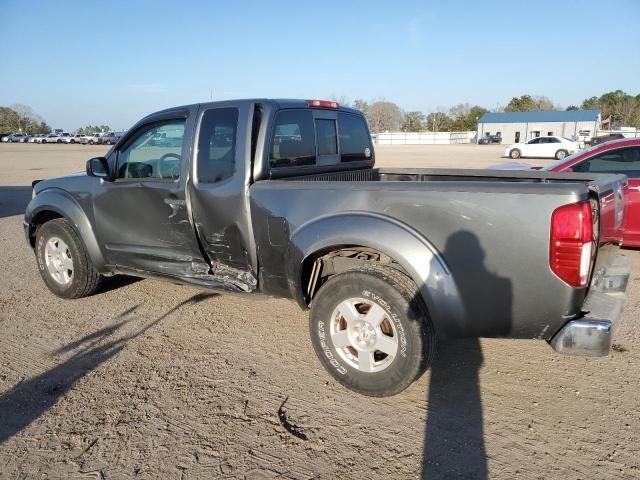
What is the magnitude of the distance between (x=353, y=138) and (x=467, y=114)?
4497 inches

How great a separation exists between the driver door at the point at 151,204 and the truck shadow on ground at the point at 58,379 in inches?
25.9

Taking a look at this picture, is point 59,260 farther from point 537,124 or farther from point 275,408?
point 537,124

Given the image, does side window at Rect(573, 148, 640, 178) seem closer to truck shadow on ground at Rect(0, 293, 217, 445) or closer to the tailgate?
the tailgate

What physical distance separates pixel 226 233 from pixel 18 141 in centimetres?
8345

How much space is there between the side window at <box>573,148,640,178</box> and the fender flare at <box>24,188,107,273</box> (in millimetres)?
6265

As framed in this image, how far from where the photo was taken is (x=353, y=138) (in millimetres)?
4926

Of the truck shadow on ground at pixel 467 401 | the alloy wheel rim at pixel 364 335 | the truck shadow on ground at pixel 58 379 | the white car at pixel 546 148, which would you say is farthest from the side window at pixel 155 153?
the white car at pixel 546 148

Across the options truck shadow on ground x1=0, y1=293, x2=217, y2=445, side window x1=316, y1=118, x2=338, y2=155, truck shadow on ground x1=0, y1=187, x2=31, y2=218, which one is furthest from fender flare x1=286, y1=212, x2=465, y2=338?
truck shadow on ground x1=0, y1=187, x2=31, y2=218

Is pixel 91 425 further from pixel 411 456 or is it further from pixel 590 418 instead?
pixel 590 418

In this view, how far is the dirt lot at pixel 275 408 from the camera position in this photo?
261 cm

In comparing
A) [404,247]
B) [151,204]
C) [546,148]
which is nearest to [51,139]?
[546,148]

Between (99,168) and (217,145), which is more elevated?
(217,145)

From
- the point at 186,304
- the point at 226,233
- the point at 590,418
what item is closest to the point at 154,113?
the point at 226,233

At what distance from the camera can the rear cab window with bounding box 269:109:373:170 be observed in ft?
13.0
